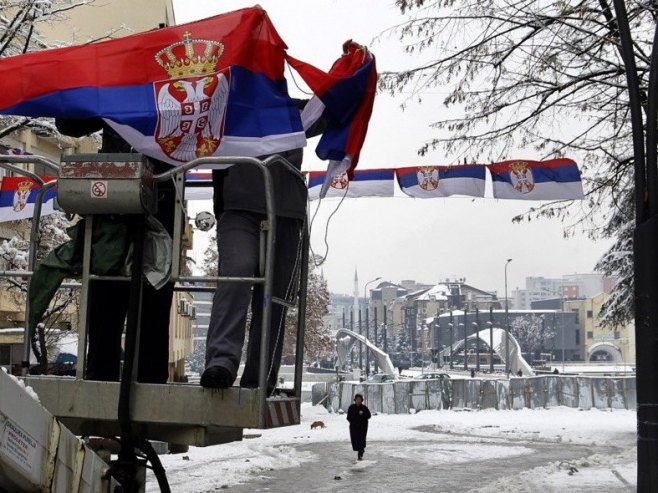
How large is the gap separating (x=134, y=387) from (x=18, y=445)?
1297 mm

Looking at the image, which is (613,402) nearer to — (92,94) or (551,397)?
(551,397)

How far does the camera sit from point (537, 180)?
15.0 meters

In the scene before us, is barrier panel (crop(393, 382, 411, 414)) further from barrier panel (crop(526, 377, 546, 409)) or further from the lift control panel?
A: the lift control panel

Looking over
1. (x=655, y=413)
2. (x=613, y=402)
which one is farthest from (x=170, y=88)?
(x=613, y=402)

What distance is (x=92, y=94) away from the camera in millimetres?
5148

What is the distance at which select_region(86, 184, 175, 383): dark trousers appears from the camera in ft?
16.3

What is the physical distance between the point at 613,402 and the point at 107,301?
43664mm

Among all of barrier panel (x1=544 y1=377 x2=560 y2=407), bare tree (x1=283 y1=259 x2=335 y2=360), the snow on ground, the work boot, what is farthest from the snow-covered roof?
the work boot

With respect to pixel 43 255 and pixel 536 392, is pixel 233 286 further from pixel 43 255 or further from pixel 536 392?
pixel 536 392

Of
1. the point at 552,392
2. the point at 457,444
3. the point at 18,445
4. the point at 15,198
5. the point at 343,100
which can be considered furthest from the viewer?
the point at 552,392

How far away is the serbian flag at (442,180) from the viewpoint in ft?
50.5

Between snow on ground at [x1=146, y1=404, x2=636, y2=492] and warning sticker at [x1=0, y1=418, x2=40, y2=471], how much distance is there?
700cm

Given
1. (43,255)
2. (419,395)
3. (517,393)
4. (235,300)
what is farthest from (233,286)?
(517,393)

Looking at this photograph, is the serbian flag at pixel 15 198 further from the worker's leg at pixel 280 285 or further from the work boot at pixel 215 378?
the work boot at pixel 215 378
